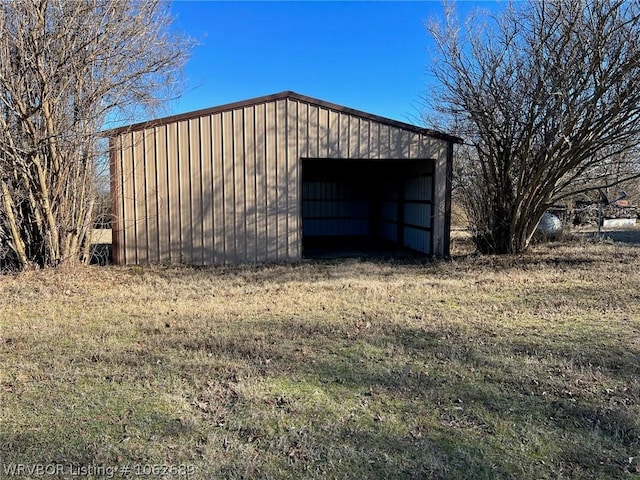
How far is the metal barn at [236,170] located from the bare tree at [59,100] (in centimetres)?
76

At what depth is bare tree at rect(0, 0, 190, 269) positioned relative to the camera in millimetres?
6043

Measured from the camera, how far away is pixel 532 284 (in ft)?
21.0

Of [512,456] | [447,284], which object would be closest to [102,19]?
[447,284]

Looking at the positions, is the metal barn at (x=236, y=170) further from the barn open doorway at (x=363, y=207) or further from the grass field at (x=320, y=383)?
the grass field at (x=320, y=383)

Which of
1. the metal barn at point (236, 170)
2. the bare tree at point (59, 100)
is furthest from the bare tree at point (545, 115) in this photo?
the bare tree at point (59, 100)

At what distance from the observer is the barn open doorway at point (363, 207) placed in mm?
10555

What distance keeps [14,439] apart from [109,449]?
53 centimetres

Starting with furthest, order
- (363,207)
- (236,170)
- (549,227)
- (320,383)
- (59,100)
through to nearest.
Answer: (363,207)
(549,227)
(236,170)
(59,100)
(320,383)

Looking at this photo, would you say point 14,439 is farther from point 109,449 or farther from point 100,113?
point 100,113

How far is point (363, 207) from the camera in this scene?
14266 millimetres

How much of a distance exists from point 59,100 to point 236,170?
9.75ft

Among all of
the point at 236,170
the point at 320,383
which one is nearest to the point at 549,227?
the point at 236,170

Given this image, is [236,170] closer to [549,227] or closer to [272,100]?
[272,100]

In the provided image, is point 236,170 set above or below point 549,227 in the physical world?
above
